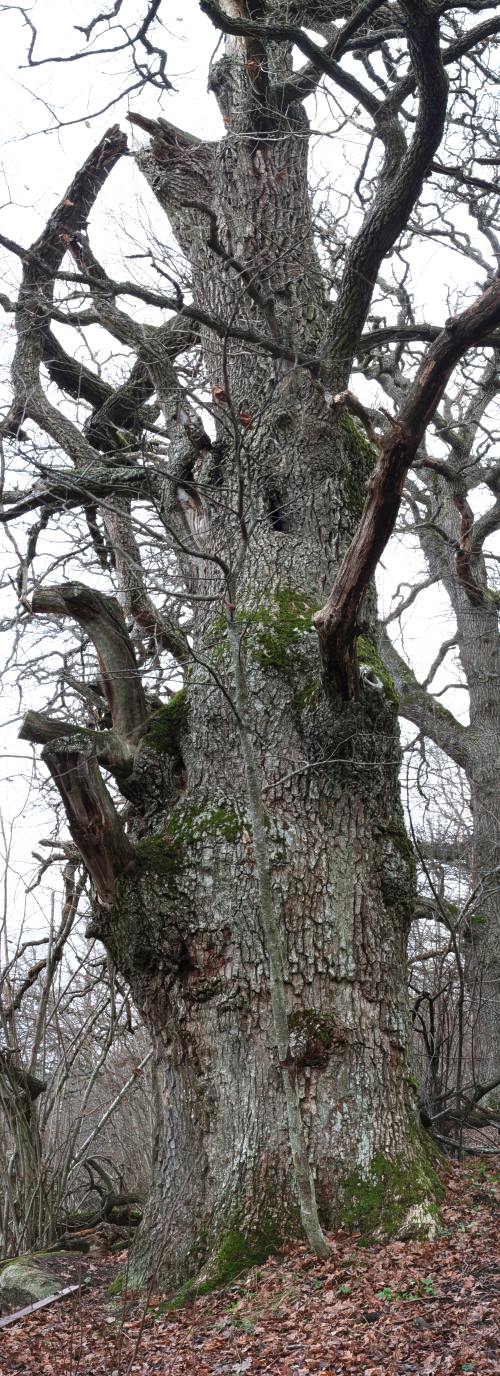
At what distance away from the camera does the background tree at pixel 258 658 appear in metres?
4.50

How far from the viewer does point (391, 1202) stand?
433cm

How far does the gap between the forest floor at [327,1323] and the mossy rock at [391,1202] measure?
67mm

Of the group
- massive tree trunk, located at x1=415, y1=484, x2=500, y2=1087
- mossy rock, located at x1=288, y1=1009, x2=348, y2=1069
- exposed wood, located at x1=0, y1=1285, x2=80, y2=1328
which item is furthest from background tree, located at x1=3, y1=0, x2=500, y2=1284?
massive tree trunk, located at x1=415, y1=484, x2=500, y2=1087

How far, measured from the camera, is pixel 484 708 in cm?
1115

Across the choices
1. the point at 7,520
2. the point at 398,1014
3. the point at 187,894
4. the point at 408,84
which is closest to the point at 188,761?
the point at 187,894

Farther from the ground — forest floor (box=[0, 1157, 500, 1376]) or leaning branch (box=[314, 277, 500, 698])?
leaning branch (box=[314, 277, 500, 698])

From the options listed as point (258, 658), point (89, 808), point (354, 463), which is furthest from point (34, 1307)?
point (354, 463)

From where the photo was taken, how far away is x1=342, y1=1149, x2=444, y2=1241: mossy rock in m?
4.26

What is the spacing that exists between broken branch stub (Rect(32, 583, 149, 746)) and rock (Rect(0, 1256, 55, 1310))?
3.08 metres

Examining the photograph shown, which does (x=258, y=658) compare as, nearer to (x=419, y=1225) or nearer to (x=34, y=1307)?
(x=419, y=1225)

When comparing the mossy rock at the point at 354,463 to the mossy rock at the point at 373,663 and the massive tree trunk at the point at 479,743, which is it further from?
the massive tree trunk at the point at 479,743

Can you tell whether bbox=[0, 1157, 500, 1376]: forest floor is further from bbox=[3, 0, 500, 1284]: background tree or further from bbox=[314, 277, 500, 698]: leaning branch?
bbox=[314, 277, 500, 698]: leaning branch

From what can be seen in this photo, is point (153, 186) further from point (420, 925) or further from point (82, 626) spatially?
point (420, 925)

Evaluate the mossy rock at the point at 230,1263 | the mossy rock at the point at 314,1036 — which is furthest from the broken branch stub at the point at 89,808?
the mossy rock at the point at 230,1263
